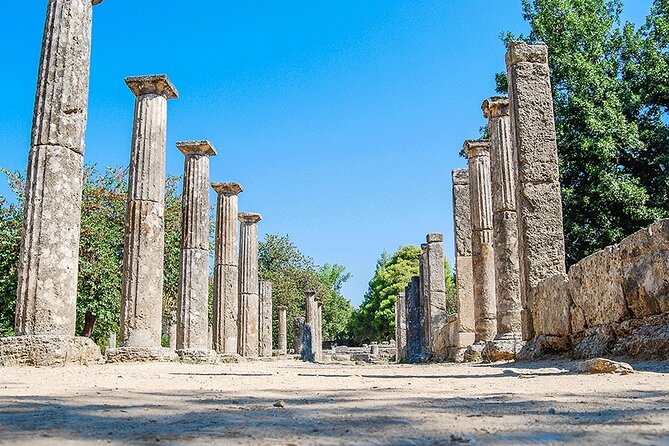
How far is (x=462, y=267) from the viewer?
59.6ft

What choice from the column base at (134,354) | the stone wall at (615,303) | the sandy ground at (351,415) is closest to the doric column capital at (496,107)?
the stone wall at (615,303)

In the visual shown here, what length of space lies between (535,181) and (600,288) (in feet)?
10.1

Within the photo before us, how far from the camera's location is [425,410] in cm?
346

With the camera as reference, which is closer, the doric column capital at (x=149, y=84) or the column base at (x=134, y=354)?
the column base at (x=134, y=354)

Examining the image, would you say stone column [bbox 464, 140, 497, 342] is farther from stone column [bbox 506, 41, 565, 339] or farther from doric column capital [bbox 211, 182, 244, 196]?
doric column capital [bbox 211, 182, 244, 196]

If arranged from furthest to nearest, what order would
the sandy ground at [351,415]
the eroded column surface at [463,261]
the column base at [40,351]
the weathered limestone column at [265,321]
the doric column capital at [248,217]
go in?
1. the weathered limestone column at [265,321]
2. the doric column capital at [248,217]
3. the eroded column surface at [463,261]
4. the column base at [40,351]
5. the sandy ground at [351,415]

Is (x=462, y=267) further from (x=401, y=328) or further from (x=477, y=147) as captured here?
(x=401, y=328)

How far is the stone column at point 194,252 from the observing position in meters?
17.3

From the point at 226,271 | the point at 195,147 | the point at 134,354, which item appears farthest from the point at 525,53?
the point at 226,271

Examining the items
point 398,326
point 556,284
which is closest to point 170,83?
point 556,284

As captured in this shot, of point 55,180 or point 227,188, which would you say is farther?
point 227,188

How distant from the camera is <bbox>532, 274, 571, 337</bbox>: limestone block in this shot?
941cm

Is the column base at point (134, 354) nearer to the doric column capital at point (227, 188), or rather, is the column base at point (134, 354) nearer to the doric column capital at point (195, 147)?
the doric column capital at point (195, 147)

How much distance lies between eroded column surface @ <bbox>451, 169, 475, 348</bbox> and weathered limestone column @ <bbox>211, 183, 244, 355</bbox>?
7.30 m
